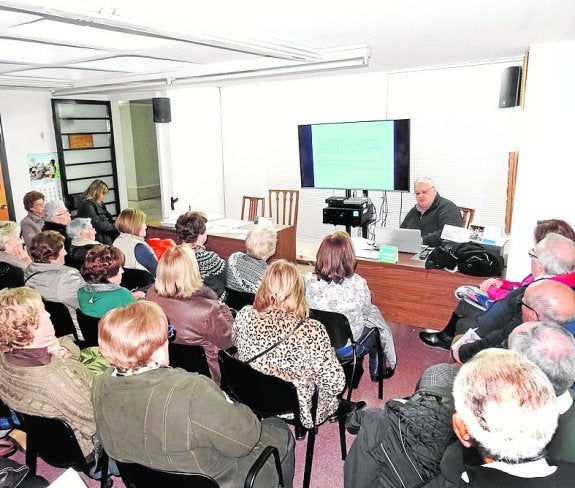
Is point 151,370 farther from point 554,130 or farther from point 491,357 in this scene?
point 554,130

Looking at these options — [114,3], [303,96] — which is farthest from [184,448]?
[303,96]

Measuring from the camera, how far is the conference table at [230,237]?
4.83 m

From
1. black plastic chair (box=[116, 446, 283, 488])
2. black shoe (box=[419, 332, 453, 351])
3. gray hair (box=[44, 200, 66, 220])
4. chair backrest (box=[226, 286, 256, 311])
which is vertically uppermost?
gray hair (box=[44, 200, 66, 220])

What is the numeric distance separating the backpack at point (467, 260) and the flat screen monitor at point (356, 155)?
62.7 inches

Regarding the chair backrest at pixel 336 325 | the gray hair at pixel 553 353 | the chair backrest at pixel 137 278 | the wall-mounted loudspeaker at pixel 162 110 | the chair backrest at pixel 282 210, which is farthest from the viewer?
the chair backrest at pixel 282 210

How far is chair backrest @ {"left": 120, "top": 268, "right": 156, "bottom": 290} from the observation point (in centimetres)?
352

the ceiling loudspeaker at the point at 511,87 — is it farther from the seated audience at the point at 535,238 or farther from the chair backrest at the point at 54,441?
the chair backrest at the point at 54,441

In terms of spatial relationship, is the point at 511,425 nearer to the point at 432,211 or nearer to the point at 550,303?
the point at 550,303

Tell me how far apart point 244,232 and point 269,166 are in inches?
87.6

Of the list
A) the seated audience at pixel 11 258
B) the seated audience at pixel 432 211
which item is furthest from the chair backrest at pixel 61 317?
the seated audience at pixel 432 211

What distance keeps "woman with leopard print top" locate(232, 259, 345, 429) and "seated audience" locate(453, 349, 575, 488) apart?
887 mm

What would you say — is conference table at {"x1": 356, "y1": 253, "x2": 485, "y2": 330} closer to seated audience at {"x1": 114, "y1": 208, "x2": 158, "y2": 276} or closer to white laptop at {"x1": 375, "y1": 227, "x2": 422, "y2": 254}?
white laptop at {"x1": 375, "y1": 227, "x2": 422, "y2": 254}

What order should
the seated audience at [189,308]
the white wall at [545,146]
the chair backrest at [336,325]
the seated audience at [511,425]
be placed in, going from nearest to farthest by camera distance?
the seated audience at [511,425] → the seated audience at [189,308] → the chair backrest at [336,325] → the white wall at [545,146]

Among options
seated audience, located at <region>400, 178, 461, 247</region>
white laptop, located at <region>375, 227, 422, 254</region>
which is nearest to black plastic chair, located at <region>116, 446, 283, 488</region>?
white laptop, located at <region>375, 227, 422, 254</region>
